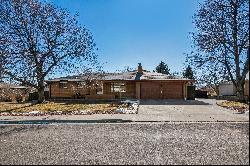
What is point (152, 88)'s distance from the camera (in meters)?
38.2

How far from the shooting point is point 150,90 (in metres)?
38.3

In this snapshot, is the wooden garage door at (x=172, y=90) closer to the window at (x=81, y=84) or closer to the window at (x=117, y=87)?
the window at (x=117, y=87)

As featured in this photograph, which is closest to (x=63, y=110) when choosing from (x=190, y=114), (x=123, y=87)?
(x=190, y=114)

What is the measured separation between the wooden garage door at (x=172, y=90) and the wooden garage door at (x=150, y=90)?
0.75 m

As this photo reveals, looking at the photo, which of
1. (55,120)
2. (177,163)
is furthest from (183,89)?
(177,163)

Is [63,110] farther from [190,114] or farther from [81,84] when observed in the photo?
[81,84]

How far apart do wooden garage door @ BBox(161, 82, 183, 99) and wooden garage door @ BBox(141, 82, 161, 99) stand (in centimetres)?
75

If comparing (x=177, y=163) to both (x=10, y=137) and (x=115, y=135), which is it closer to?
(x=115, y=135)

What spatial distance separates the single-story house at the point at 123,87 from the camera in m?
38.1

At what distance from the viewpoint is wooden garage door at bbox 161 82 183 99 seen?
125 feet

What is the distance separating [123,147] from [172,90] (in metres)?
29.8

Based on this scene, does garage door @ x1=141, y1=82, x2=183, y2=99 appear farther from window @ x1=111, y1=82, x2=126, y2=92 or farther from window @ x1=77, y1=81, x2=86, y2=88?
window @ x1=77, y1=81, x2=86, y2=88

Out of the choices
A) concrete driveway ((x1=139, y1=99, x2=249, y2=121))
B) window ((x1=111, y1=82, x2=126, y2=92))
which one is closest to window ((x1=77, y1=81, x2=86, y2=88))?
window ((x1=111, y1=82, x2=126, y2=92))

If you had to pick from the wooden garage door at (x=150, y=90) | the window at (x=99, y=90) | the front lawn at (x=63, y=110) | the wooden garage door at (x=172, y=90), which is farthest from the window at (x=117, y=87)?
the front lawn at (x=63, y=110)
